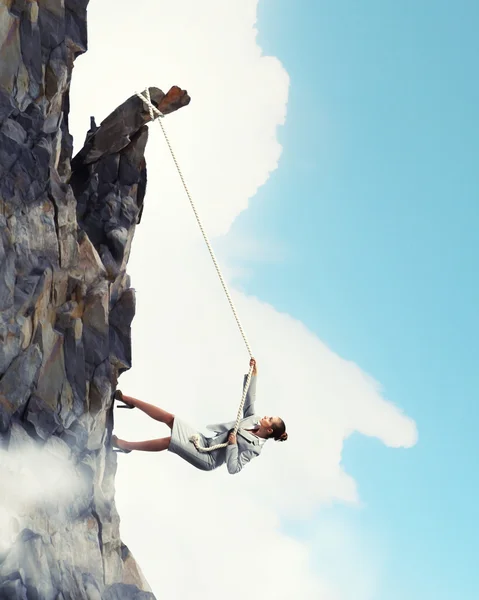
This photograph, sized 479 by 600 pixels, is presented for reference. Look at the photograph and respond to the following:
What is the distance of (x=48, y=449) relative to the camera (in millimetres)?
11875

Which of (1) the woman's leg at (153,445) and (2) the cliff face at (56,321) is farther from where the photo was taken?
(1) the woman's leg at (153,445)

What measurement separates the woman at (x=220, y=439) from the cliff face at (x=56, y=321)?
0.91 meters

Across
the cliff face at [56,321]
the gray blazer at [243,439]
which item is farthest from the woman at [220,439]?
the cliff face at [56,321]

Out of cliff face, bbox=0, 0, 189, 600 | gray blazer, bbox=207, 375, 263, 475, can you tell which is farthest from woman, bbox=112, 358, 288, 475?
cliff face, bbox=0, 0, 189, 600

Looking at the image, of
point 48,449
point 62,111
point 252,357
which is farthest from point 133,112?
point 48,449

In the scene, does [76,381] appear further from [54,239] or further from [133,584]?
[133,584]

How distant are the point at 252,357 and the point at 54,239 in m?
3.81

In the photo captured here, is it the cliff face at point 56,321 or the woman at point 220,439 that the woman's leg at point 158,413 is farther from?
the cliff face at point 56,321

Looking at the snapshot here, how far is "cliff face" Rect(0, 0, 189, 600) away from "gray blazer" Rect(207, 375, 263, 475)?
200 cm

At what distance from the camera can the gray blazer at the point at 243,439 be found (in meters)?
12.4

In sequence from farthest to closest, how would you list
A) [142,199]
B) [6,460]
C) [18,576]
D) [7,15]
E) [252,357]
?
[142,199] < [252,357] < [7,15] < [6,460] < [18,576]

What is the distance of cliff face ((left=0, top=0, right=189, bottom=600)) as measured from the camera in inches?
440

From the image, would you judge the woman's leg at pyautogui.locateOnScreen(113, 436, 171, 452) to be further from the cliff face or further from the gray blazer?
the gray blazer

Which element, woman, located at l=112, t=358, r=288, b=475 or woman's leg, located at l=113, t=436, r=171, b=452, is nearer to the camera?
woman, located at l=112, t=358, r=288, b=475
